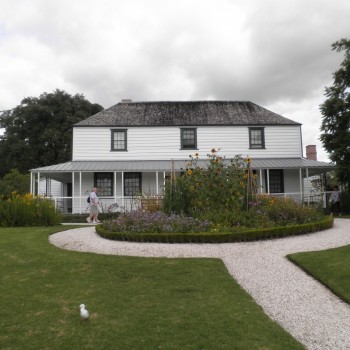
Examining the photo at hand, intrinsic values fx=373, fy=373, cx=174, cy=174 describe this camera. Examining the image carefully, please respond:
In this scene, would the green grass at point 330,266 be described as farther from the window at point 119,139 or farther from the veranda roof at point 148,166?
the window at point 119,139

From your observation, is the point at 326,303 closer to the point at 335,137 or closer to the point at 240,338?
the point at 240,338

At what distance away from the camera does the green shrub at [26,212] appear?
15.2 metres

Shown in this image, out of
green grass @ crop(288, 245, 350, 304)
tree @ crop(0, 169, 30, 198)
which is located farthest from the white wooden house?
green grass @ crop(288, 245, 350, 304)

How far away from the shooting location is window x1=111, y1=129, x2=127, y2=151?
24.2 meters

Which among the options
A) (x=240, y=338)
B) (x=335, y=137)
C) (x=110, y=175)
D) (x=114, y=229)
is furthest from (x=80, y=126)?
(x=240, y=338)

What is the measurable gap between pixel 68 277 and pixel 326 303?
4517mm

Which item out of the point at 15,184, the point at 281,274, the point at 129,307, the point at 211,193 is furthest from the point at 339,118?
the point at 15,184

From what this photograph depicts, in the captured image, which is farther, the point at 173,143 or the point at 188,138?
the point at 188,138

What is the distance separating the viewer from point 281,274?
24.3ft

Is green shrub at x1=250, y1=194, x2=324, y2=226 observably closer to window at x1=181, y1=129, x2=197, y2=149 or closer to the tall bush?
the tall bush

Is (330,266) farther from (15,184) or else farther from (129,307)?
(15,184)

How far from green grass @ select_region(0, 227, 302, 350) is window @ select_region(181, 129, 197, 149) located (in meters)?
16.5

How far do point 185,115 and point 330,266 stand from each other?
19010mm

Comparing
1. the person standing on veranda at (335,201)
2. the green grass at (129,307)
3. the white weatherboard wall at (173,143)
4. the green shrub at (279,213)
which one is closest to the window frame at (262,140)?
the white weatherboard wall at (173,143)
